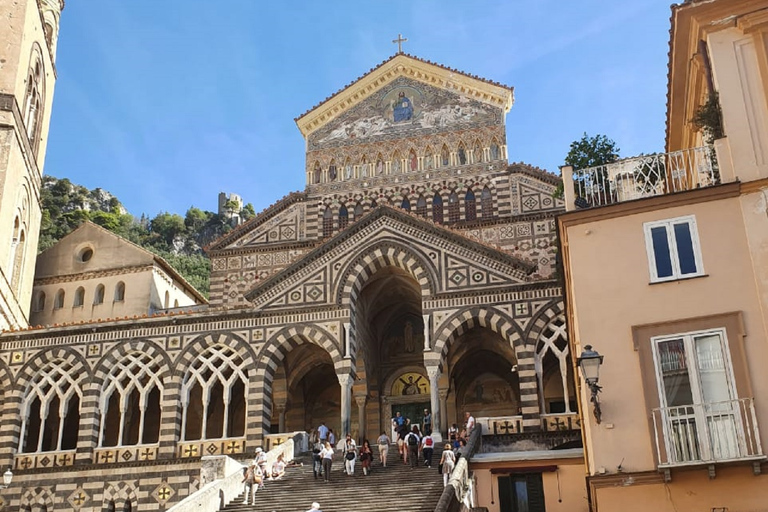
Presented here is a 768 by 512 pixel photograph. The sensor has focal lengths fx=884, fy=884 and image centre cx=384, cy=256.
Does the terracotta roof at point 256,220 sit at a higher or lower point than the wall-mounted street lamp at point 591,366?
higher

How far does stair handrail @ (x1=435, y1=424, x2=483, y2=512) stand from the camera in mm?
17078

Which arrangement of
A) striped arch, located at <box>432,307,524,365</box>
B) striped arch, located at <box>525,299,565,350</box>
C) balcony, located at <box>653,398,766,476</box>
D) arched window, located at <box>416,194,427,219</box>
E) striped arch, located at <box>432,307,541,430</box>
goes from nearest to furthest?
balcony, located at <box>653,398,766,476</box>
striped arch, located at <box>432,307,541,430</box>
striped arch, located at <box>525,299,565,350</box>
striped arch, located at <box>432,307,524,365</box>
arched window, located at <box>416,194,427,219</box>

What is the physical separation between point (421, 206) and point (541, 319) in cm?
1041

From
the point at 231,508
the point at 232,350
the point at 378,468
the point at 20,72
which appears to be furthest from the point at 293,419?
the point at 20,72

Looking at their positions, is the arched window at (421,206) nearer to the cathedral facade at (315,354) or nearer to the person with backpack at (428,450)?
the cathedral facade at (315,354)

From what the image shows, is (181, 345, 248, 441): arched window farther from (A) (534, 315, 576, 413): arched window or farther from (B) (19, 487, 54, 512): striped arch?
(A) (534, 315, 576, 413): arched window

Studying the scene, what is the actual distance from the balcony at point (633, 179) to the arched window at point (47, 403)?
1896 centimetres

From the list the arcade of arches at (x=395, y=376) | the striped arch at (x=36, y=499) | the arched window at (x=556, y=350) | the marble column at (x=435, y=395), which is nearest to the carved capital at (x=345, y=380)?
the arcade of arches at (x=395, y=376)

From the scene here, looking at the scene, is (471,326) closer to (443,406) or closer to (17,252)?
(443,406)

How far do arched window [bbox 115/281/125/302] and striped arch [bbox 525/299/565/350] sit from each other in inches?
730

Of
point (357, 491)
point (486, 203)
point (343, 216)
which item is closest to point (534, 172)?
point (486, 203)

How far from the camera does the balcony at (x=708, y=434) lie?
43.6ft

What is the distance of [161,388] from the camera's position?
2842cm

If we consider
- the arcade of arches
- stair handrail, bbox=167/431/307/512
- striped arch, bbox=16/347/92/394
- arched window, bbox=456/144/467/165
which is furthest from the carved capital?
arched window, bbox=456/144/467/165
